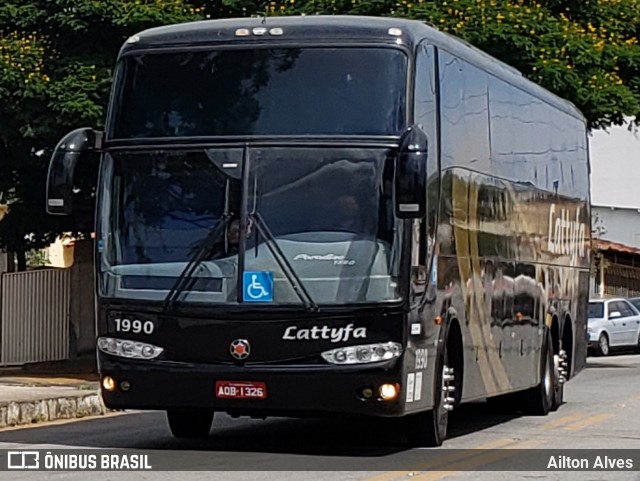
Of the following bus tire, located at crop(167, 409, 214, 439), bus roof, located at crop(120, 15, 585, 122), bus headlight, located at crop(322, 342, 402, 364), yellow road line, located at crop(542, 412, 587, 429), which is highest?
bus roof, located at crop(120, 15, 585, 122)

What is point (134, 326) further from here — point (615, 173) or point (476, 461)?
point (615, 173)

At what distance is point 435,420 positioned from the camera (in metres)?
12.7

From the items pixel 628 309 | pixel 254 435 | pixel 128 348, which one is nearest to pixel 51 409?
pixel 254 435

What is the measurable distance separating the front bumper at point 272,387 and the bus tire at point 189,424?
1.81 metres

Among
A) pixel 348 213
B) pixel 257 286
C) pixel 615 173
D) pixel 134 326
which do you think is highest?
pixel 615 173

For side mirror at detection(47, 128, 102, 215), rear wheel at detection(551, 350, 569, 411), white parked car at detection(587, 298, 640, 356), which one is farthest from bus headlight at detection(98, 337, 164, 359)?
white parked car at detection(587, 298, 640, 356)

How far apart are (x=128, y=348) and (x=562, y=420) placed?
668 centimetres

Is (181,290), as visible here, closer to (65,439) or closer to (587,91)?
(65,439)

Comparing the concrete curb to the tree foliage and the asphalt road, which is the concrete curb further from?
the tree foliage

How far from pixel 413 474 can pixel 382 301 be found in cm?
143

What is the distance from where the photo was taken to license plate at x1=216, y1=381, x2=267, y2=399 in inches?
452

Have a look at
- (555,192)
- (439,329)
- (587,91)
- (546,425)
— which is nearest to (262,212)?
(439,329)

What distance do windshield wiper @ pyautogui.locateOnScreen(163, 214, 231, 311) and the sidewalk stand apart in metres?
4.36

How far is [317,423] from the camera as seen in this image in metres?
15.8
